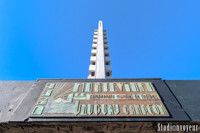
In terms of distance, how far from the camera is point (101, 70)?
1273 centimetres

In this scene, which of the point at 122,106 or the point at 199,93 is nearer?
the point at 122,106

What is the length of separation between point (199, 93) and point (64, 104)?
619 cm

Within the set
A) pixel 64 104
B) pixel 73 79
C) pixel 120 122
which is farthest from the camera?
pixel 73 79

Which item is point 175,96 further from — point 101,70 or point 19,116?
point 101,70

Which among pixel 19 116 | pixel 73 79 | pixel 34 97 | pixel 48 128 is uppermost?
pixel 73 79

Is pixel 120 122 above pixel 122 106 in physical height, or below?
below

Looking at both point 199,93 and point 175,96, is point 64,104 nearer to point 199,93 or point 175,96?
point 175,96

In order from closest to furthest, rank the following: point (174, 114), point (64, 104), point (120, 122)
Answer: point (120, 122)
point (174, 114)
point (64, 104)

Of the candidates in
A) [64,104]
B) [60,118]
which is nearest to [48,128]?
[60,118]

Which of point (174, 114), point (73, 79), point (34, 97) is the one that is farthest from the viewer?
point (73, 79)

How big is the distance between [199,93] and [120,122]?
4298 millimetres

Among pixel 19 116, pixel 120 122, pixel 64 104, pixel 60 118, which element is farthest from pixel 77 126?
pixel 19 116

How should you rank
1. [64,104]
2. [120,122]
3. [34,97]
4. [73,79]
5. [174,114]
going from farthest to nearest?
[73,79] → [34,97] → [64,104] → [174,114] → [120,122]

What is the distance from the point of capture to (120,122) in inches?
185
